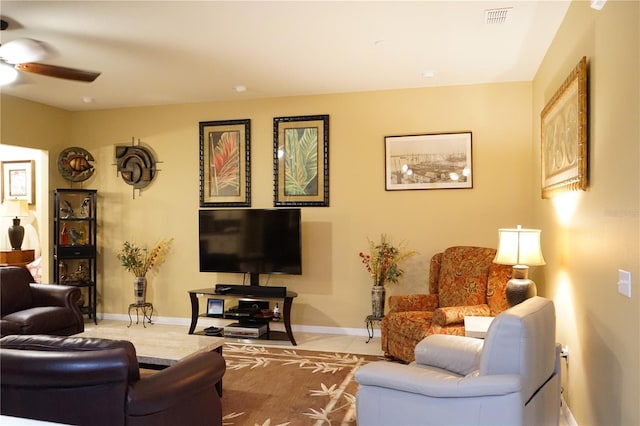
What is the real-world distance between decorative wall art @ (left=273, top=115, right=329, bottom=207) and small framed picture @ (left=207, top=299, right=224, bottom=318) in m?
1.31

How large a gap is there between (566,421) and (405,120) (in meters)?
3.30

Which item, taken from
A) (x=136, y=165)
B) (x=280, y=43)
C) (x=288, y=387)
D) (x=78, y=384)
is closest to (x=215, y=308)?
(x=288, y=387)

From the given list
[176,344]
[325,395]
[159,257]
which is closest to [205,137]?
[159,257]

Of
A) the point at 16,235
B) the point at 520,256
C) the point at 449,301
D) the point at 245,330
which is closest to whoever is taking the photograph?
the point at 520,256

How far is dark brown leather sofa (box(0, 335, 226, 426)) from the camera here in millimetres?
1829

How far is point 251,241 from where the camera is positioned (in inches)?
211

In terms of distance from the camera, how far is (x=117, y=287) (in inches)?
248

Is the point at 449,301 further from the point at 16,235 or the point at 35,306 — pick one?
the point at 16,235

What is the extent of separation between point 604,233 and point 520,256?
1057 millimetres

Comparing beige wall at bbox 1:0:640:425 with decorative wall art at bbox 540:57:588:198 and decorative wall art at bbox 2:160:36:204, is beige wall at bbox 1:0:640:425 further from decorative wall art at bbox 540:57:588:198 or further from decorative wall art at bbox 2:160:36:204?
decorative wall art at bbox 2:160:36:204

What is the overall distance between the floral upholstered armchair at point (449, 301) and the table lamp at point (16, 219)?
4.63 meters

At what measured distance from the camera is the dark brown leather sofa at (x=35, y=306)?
14.0ft

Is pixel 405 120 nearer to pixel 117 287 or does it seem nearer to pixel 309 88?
pixel 309 88

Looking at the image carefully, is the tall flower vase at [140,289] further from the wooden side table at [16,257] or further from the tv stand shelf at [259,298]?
the wooden side table at [16,257]
